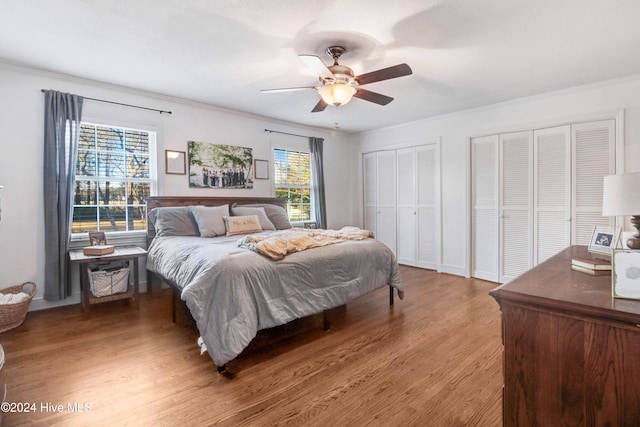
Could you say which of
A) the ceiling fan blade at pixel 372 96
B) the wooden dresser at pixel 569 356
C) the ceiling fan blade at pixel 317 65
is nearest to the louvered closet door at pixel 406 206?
the ceiling fan blade at pixel 372 96

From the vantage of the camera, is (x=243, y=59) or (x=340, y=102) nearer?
(x=340, y=102)

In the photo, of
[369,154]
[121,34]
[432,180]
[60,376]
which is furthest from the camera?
[369,154]

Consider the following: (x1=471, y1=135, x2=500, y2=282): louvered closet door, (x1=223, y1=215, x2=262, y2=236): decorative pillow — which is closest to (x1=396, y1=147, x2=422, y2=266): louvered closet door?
(x1=471, y1=135, x2=500, y2=282): louvered closet door

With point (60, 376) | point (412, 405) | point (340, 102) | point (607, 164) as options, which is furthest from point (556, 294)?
point (607, 164)

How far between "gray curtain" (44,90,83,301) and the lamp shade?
14.2 feet

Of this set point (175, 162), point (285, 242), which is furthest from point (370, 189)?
point (285, 242)

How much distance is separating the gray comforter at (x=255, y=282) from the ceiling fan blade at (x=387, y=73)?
1431 mm

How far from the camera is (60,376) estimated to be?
6.68ft

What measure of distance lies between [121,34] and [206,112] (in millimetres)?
1859

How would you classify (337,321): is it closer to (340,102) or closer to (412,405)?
(412,405)

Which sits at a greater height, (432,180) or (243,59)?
(243,59)

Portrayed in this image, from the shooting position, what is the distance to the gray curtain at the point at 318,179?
5.50 meters

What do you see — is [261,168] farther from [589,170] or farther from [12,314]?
[589,170]

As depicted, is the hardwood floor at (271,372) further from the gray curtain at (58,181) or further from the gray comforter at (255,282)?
the gray curtain at (58,181)
